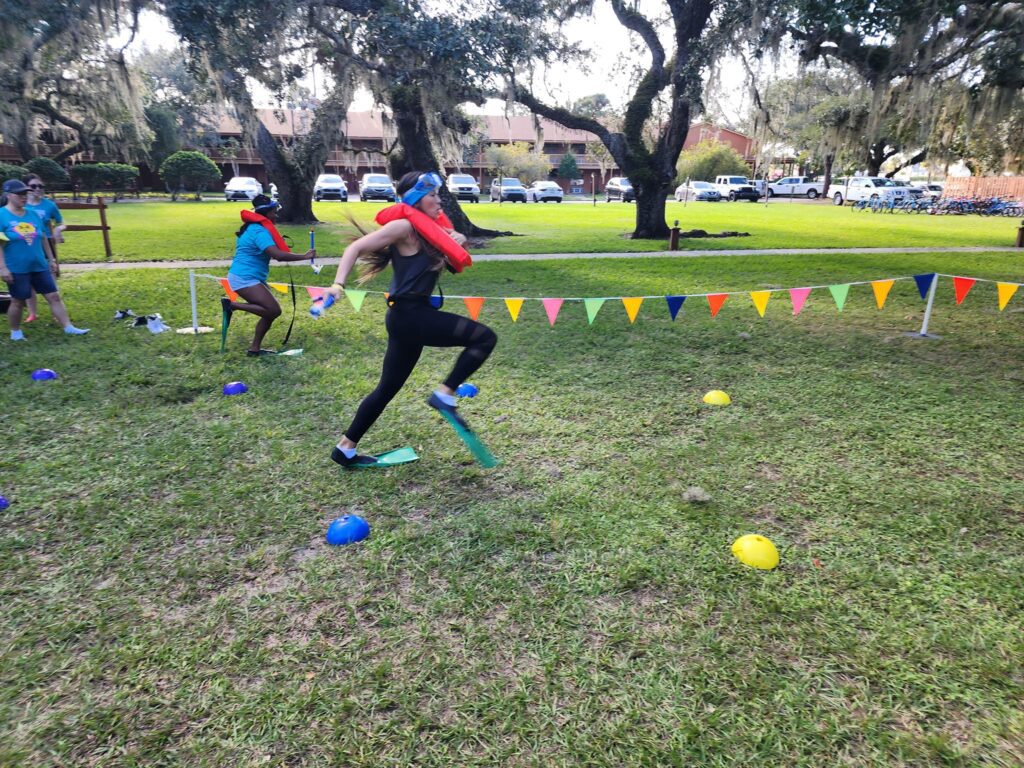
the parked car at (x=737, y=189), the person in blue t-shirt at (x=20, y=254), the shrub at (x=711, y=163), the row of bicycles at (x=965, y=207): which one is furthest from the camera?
the shrub at (x=711, y=163)

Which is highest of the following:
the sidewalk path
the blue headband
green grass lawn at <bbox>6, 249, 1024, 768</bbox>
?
the blue headband

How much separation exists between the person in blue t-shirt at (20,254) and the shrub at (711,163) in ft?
175

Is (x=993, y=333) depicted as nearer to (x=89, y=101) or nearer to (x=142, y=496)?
(x=142, y=496)

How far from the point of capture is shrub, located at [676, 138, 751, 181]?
5491 centimetres

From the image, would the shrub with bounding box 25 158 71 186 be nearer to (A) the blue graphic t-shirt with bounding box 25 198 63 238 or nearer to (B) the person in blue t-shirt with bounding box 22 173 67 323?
(A) the blue graphic t-shirt with bounding box 25 198 63 238

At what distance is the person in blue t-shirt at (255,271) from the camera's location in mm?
6816

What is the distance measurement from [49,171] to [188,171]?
8.21 meters

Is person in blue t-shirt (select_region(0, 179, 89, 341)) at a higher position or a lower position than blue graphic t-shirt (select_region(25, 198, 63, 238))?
lower

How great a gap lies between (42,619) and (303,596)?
1.12 metres

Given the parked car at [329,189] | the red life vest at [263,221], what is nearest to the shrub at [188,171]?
the parked car at [329,189]

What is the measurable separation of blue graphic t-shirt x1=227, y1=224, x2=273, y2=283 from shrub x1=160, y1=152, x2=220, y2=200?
37.6m

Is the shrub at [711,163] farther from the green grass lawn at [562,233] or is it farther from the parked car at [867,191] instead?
the green grass lawn at [562,233]

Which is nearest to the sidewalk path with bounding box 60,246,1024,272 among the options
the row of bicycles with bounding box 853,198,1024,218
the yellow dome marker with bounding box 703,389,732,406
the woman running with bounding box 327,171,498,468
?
the yellow dome marker with bounding box 703,389,732,406

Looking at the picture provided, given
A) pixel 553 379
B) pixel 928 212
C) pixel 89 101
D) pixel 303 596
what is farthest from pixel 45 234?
pixel 928 212
